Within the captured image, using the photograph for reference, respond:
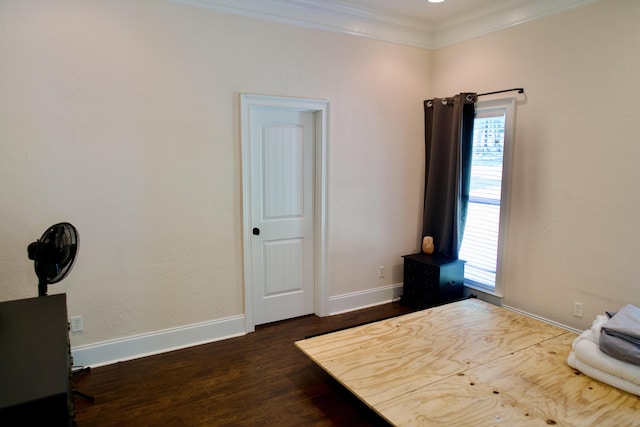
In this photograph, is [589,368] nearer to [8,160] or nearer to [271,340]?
[271,340]

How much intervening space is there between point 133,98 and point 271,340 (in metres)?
2.27

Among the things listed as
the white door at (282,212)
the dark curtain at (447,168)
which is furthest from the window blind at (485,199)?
the white door at (282,212)

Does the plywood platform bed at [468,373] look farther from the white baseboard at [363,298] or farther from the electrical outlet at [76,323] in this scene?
the electrical outlet at [76,323]

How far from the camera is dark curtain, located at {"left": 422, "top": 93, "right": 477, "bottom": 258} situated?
12.9ft

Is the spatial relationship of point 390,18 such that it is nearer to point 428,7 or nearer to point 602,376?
point 428,7

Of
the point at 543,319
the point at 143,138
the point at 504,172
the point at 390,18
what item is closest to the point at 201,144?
the point at 143,138

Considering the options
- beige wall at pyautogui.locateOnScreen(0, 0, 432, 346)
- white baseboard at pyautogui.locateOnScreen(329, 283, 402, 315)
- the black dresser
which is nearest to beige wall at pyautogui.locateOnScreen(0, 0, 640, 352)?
beige wall at pyautogui.locateOnScreen(0, 0, 432, 346)

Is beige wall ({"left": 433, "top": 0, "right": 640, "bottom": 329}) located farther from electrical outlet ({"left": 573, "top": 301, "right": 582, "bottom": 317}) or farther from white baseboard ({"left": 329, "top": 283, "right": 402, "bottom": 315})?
white baseboard ({"left": 329, "top": 283, "right": 402, "bottom": 315})

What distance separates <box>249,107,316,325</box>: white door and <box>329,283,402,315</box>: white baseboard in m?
0.28

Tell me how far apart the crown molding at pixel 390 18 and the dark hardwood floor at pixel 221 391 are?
9.22 ft

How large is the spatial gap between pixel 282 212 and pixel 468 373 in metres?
2.14

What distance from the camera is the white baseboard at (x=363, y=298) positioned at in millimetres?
4148

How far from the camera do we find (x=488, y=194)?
3.93 meters

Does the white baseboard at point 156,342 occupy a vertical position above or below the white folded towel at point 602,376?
below
